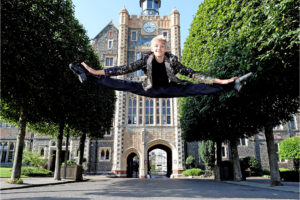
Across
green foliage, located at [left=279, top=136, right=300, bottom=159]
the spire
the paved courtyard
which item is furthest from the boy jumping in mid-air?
the spire

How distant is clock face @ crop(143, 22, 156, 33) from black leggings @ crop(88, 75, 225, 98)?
105 ft

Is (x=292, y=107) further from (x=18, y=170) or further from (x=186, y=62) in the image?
(x=18, y=170)

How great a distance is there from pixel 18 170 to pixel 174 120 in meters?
21.0

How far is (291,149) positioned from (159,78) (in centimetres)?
2847

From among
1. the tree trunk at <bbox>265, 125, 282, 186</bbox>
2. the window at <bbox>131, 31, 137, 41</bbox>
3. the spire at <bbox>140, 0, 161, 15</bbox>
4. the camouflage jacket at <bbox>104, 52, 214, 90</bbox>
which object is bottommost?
the tree trunk at <bbox>265, 125, 282, 186</bbox>

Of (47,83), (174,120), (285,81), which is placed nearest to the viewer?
(285,81)

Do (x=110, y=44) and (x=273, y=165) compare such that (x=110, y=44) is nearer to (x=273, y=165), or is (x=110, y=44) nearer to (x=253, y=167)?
(x=253, y=167)

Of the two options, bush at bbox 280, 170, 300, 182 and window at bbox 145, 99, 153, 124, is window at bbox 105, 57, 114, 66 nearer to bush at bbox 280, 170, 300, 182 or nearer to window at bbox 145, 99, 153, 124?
window at bbox 145, 99, 153, 124

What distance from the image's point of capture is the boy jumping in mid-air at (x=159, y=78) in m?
4.50

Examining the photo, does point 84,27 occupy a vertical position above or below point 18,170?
above

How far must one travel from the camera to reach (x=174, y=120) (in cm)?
3081

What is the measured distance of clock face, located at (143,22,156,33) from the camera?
115 ft

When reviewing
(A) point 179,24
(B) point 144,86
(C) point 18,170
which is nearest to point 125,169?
(C) point 18,170

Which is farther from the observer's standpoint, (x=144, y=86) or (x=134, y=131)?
(x=134, y=131)
